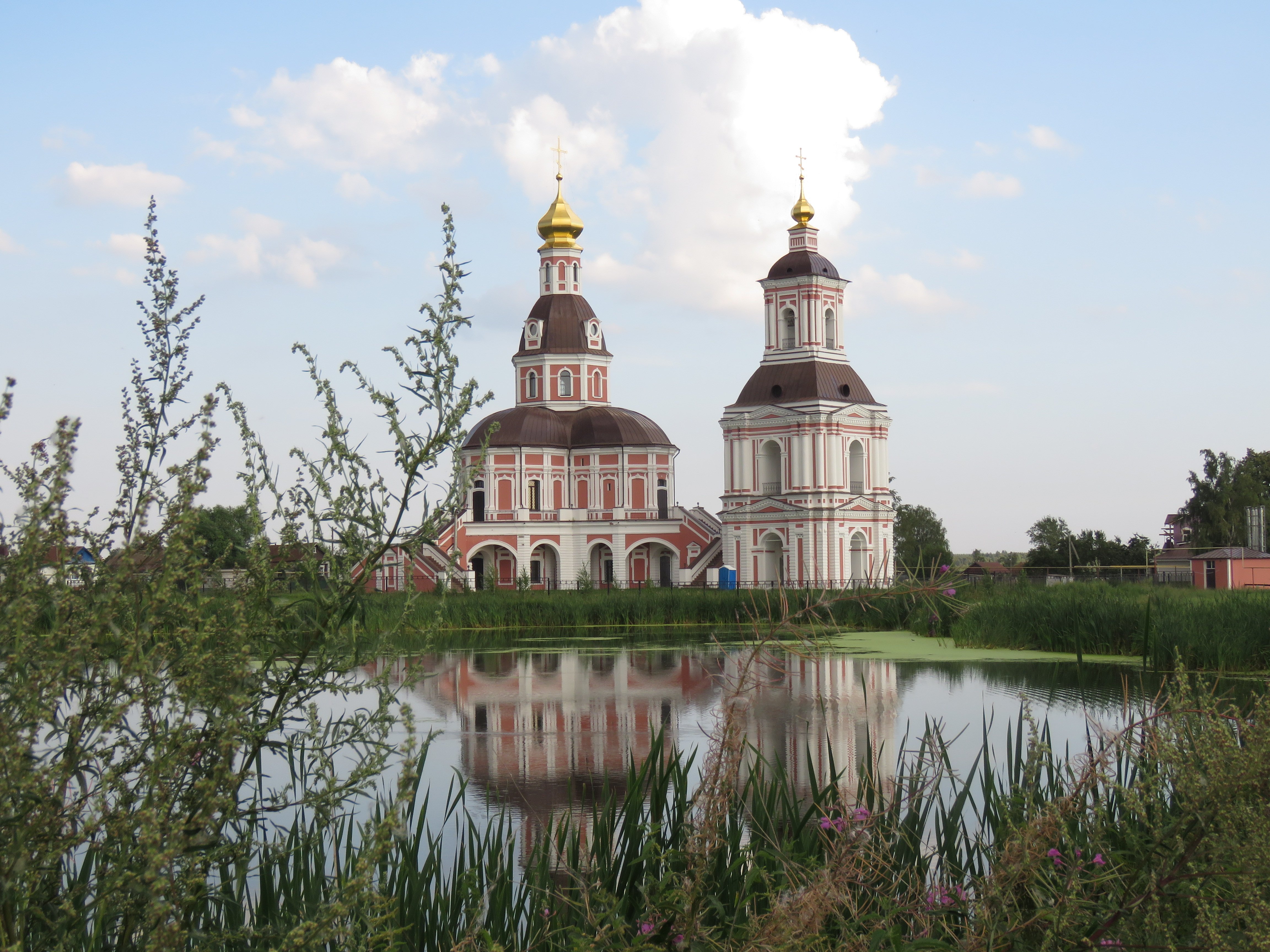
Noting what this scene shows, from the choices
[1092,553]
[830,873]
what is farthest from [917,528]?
[830,873]

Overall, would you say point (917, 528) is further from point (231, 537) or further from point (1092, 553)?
point (231, 537)

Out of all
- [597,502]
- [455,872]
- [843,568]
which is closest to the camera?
[455,872]

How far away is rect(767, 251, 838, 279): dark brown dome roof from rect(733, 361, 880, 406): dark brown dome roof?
3219 millimetres

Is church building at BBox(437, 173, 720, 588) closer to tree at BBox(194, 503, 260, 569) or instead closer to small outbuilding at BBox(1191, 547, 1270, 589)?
small outbuilding at BBox(1191, 547, 1270, 589)

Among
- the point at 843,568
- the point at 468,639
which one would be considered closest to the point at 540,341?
the point at 843,568

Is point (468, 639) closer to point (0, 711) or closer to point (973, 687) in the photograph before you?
point (973, 687)

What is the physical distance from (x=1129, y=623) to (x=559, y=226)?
1502 inches

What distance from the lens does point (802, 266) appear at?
46969 millimetres

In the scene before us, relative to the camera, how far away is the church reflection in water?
8.88 metres

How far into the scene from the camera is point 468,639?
24.4 m

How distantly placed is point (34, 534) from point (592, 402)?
49450 millimetres

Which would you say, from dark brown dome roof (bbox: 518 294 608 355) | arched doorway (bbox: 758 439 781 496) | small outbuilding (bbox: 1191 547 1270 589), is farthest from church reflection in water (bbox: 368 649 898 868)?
dark brown dome roof (bbox: 518 294 608 355)

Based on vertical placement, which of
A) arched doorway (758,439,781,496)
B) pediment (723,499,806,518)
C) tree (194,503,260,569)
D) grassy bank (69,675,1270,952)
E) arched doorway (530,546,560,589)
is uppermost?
arched doorway (758,439,781,496)

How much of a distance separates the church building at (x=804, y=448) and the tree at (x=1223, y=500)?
15.7 meters
